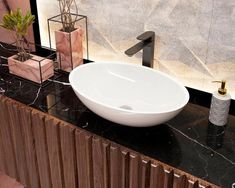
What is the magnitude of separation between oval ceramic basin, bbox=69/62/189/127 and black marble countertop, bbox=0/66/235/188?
0.29 feet

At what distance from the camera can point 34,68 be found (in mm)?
1584

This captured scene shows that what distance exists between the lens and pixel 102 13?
5.34ft

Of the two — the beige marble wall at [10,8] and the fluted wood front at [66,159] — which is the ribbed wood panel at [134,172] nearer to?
the fluted wood front at [66,159]

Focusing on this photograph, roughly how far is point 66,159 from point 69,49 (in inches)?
20.5

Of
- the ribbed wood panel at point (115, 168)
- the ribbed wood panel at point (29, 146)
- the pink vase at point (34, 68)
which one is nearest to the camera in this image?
the ribbed wood panel at point (115, 168)

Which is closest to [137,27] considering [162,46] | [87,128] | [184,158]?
[162,46]

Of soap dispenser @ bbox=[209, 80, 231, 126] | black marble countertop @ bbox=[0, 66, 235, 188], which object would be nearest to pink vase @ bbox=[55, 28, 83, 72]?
black marble countertop @ bbox=[0, 66, 235, 188]

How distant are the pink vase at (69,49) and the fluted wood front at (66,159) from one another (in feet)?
1.06

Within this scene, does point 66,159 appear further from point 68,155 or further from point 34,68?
point 34,68

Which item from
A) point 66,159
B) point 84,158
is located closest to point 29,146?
point 66,159

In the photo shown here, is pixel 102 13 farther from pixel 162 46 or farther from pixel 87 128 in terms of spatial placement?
pixel 87 128

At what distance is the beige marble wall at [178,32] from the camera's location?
1346 millimetres

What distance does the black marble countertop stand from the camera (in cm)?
113

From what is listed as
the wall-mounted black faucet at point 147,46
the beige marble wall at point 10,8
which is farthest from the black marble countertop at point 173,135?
the beige marble wall at point 10,8
